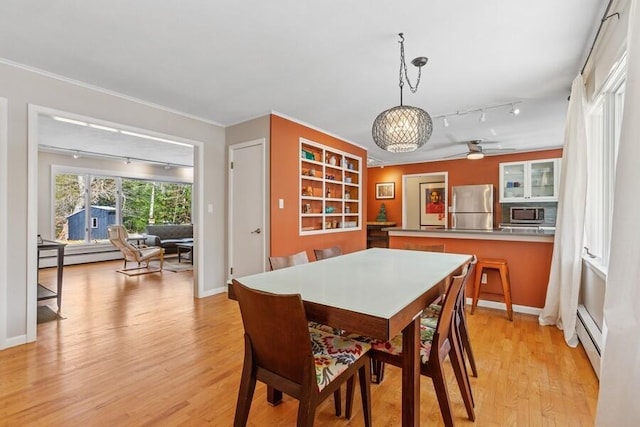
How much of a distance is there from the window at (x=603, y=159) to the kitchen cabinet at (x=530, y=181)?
349 centimetres

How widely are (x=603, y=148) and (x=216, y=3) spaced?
3.08 m

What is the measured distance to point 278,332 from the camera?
121 cm

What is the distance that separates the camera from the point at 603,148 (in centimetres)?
249

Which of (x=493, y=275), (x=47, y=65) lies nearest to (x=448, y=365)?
(x=493, y=275)

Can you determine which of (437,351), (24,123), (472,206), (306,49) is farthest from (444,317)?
(472,206)

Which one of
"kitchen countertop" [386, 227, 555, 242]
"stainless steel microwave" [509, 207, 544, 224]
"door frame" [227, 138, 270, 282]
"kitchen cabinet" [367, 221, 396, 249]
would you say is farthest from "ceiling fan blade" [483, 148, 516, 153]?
"door frame" [227, 138, 270, 282]

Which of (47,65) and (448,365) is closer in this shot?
(448,365)

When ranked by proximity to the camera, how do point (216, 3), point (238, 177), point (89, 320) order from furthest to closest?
1. point (238, 177)
2. point (89, 320)
3. point (216, 3)

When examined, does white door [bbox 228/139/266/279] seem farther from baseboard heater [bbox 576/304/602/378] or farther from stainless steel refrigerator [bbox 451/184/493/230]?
stainless steel refrigerator [bbox 451/184/493/230]

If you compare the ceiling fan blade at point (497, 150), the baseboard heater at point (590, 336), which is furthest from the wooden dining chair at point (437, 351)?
the ceiling fan blade at point (497, 150)

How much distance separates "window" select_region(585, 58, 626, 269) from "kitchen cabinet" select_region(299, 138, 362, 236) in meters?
3.04

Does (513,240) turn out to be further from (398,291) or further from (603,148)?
(398,291)

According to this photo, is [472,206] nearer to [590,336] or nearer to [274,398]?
[590,336]

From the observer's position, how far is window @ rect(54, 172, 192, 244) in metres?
6.66
